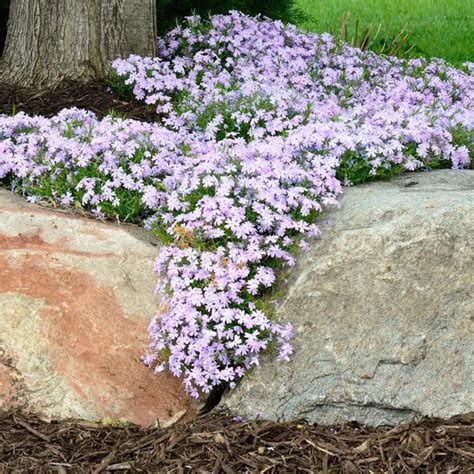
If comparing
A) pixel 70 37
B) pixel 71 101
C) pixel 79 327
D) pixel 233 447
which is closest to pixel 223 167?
pixel 79 327

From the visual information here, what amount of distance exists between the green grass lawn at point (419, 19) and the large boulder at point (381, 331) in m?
8.15

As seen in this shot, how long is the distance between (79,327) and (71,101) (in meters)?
2.72

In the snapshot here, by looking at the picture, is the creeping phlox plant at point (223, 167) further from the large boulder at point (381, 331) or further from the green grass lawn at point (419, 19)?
the green grass lawn at point (419, 19)

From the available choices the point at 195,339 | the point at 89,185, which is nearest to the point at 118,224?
the point at 89,185

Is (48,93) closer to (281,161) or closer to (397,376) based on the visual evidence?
(281,161)

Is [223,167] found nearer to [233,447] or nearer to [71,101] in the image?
[233,447]

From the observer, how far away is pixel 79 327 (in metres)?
4.12

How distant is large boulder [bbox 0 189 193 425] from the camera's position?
4035 millimetres

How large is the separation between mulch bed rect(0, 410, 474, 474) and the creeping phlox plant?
30 centimetres

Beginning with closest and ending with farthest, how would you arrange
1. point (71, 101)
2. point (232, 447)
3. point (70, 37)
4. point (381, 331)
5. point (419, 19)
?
point (232, 447)
point (381, 331)
point (71, 101)
point (70, 37)
point (419, 19)

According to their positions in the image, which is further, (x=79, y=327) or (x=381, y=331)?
(x=79, y=327)

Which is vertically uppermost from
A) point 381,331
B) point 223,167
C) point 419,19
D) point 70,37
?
point 70,37

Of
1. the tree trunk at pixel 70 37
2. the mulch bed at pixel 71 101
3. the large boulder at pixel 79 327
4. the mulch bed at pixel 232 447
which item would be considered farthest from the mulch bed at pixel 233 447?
the tree trunk at pixel 70 37

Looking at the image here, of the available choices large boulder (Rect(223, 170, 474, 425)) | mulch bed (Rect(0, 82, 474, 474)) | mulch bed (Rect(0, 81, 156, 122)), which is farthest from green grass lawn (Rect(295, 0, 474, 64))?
mulch bed (Rect(0, 82, 474, 474))
